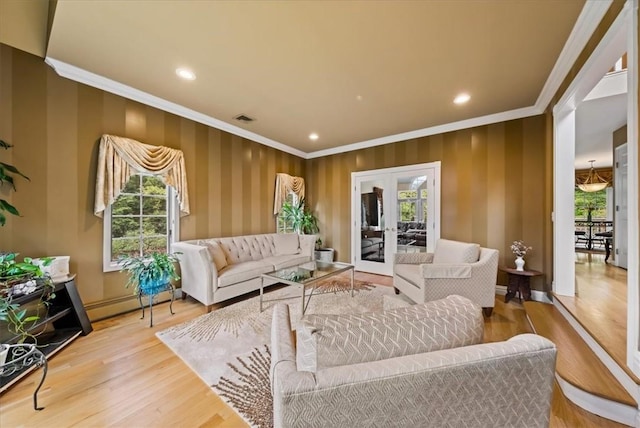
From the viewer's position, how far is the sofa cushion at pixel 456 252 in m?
2.94

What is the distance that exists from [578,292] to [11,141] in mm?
6252

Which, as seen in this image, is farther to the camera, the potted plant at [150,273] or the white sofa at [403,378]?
the potted plant at [150,273]

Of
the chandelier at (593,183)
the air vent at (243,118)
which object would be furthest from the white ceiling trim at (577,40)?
the chandelier at (593,183)

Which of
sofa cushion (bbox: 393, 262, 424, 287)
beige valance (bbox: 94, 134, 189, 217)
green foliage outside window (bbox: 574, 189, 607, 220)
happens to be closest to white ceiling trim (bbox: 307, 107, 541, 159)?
sofa cushion (bbox: 393, 262, 424, 287)

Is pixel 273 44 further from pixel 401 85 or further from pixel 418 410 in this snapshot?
pixel 418 410

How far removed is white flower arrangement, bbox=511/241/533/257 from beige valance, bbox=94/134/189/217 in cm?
474

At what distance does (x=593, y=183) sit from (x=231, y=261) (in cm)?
937

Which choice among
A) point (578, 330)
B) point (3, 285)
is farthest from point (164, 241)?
point (578, 330)

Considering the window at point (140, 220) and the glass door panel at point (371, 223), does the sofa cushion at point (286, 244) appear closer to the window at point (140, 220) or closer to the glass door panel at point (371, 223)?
the glass door panel at point (371, 223)

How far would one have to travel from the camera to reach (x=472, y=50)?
2.23m

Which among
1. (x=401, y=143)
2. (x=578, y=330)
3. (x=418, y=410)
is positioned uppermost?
(x=401, y=143)

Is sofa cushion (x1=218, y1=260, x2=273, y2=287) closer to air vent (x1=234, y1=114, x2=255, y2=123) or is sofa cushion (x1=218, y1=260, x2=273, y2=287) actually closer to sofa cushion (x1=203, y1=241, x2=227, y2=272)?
sofa cushion (x1=203, y1=241, x2=227, y2=272)

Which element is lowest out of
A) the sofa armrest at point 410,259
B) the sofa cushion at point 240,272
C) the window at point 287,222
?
the sofa cushion at point 240,272

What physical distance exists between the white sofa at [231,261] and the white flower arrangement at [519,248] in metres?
3.07
